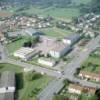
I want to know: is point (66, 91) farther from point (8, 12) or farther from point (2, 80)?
point (8, 12)

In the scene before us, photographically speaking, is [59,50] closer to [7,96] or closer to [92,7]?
[7,96]

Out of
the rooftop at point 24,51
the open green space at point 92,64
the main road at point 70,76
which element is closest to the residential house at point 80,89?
the main road at point 70,76

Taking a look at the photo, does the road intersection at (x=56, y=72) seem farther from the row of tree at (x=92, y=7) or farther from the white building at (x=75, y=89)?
the row of tree at (x=92, y=7)

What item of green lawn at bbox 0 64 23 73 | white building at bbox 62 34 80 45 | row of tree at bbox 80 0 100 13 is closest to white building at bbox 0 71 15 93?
green lawn at bbox 0 64 23 73

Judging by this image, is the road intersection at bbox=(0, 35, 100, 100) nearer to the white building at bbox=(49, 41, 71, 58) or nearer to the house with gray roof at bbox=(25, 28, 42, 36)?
the white building at bbox=(49, 41, 71, 58)

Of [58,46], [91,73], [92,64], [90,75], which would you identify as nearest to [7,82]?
[90,75]

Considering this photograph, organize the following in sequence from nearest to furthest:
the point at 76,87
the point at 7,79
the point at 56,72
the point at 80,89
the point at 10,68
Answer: the point at 80,89
the point at 76,87
the point at 7,79
the point at 56,72
the point at 10,68

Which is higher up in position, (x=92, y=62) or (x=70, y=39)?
(x=70, y=39)

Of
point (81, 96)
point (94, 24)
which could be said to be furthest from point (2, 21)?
point (81, 96)
